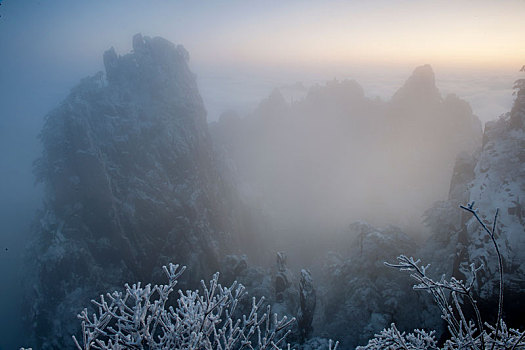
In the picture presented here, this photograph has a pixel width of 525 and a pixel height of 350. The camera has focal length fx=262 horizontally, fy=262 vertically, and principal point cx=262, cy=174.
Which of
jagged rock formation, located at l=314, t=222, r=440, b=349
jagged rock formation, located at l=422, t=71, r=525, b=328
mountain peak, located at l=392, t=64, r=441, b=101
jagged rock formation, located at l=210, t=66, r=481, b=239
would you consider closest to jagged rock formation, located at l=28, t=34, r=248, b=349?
jagged rock formation, located at l=210, t=66, r=481, b=239

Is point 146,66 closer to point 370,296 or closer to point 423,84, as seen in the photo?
point 370,296

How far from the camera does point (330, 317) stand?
877 inches

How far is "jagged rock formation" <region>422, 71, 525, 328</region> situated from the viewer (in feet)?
42.2

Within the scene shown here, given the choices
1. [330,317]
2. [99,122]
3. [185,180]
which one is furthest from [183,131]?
[330,317]

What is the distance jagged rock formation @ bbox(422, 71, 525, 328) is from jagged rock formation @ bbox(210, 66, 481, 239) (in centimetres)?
1854

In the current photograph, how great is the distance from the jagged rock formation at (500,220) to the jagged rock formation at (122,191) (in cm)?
2484

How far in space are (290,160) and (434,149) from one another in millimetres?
27611

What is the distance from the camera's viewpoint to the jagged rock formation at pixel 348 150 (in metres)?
42.8

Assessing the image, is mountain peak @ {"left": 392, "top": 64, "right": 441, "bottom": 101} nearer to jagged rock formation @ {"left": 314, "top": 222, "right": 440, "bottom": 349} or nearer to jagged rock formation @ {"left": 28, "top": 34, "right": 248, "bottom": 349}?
jagged rock formation @ {"left": 314, "top": 222, "right": 440, "bottom": 349}

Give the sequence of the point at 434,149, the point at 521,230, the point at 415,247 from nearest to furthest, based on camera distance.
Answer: the point at 521,230 < the point at 415,247 < the point at 434,149

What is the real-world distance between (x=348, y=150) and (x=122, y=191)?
43.2m

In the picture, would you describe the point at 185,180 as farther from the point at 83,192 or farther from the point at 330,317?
the point at 330,317

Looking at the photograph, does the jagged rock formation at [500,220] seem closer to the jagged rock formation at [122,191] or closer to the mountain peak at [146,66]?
the jagged rock formation at [122,191]

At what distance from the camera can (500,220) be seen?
1402 cm
